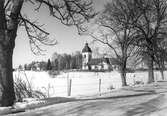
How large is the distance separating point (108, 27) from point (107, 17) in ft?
3.61

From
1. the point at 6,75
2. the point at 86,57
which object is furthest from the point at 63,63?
the point at 6,75

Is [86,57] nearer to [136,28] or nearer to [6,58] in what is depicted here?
[136,28]

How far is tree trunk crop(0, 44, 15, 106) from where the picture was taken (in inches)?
286

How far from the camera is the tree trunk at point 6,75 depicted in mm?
7262

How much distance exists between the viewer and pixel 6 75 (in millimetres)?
7348

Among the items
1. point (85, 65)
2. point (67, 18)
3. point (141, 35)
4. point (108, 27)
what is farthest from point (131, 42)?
point (85, 65)

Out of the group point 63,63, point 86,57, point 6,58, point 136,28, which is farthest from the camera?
point 63,63

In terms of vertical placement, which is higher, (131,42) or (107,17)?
(107,17)

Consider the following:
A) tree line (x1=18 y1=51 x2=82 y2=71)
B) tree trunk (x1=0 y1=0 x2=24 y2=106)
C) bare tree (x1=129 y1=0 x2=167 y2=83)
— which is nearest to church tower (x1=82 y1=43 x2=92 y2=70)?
tree line (x1=18 y1=51 x2=82 y2=71)

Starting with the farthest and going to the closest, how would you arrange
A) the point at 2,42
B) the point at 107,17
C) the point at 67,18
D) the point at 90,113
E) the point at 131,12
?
the point at 107,17
the point at 131,12
the point at 67,18
the point at 2,42
the point at 90,113

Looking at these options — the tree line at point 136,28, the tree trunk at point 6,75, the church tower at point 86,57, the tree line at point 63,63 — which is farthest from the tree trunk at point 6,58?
the tree line at point 63,63

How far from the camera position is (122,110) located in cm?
588

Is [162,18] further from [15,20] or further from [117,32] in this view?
[15,20]

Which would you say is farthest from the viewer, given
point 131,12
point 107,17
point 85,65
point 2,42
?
point 85,65
